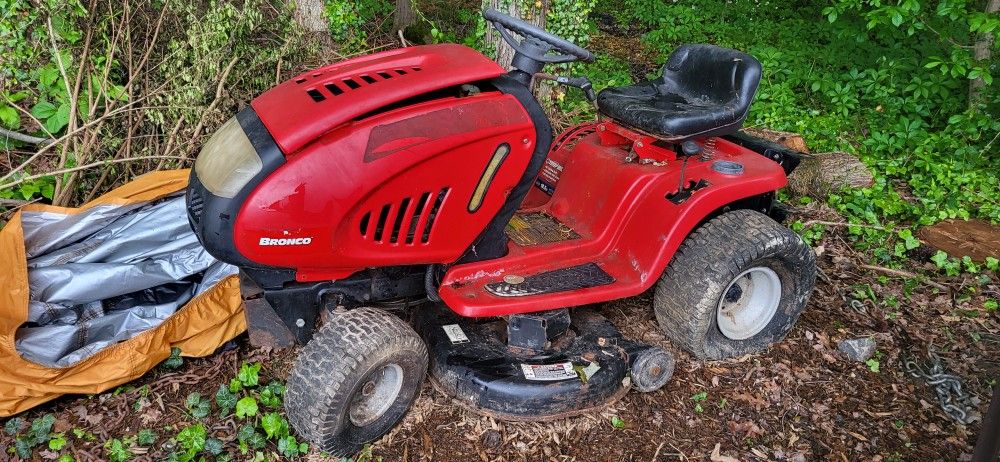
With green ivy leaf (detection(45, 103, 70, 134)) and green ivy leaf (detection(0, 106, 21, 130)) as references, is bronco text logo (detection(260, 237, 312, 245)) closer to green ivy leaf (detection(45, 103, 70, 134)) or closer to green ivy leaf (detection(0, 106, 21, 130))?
green ivy leaf (detection(45, 103, 70, 134))

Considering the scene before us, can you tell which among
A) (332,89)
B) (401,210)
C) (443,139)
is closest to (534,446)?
(401,210)

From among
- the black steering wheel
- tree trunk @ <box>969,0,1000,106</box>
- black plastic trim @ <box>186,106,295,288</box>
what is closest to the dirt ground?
black plastic trim @ <box>186,106,295,288</box>

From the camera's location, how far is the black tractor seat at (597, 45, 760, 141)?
309 centimetres

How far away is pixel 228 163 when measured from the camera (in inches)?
85.7

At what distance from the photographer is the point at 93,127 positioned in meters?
3.59

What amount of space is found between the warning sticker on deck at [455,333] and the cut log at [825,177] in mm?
2787

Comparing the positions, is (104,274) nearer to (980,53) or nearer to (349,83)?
(349,83)

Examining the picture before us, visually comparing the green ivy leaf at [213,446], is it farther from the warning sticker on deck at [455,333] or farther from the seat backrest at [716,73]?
the seat backrest at [716,73]

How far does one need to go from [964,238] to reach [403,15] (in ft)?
14.9

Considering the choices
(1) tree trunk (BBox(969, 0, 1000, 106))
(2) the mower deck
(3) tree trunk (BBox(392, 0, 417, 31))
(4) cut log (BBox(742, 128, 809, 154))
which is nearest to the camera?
(2) the mower deck

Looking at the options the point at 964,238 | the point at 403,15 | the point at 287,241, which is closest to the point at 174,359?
the point at 287,241

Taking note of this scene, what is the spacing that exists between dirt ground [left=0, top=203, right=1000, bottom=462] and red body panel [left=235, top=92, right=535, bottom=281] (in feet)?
2.45

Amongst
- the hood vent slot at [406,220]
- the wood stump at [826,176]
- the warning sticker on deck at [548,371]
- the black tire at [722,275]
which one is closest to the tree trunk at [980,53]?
the wood stump at [826,176]

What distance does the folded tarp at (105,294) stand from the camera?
8.64ft
